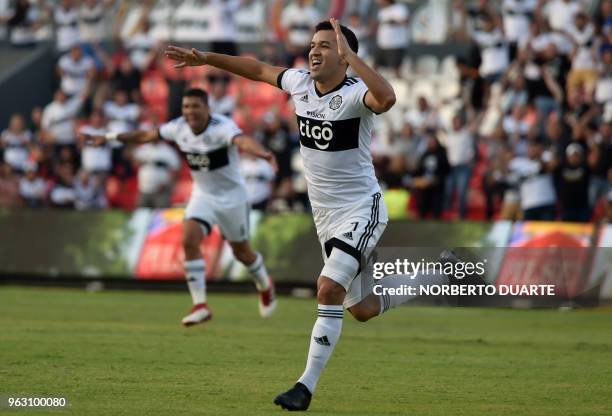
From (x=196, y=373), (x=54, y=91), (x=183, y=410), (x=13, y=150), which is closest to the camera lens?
(x=183, y=410)

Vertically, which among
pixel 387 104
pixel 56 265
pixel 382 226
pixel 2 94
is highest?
pixel 387 104

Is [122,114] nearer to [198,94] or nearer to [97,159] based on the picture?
[97,159]

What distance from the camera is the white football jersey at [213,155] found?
54.9ft

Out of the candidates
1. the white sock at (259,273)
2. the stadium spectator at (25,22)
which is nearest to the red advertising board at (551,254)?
the white sock at (259,273)

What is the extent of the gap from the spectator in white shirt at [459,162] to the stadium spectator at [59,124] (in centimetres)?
954

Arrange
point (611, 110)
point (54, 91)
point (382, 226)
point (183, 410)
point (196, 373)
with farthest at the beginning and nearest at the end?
point (54, 91) → point (611, 110) → point (196, 373) → point (382, 226) → point (183, 410)

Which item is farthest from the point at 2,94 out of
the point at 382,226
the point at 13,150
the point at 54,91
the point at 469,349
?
the point at 382,226

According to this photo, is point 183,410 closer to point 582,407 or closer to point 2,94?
point 582,407

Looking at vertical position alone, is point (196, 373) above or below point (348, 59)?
below

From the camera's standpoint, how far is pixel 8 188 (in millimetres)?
27969

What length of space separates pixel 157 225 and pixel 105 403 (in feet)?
50.6

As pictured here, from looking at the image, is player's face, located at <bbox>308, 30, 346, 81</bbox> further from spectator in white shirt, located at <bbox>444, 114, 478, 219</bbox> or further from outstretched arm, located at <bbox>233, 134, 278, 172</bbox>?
spectator in white shirt, located at <bbox>444, 114, 478, 219</bbox>

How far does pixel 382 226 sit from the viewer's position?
10125mm

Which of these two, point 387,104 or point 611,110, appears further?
point 611,110
